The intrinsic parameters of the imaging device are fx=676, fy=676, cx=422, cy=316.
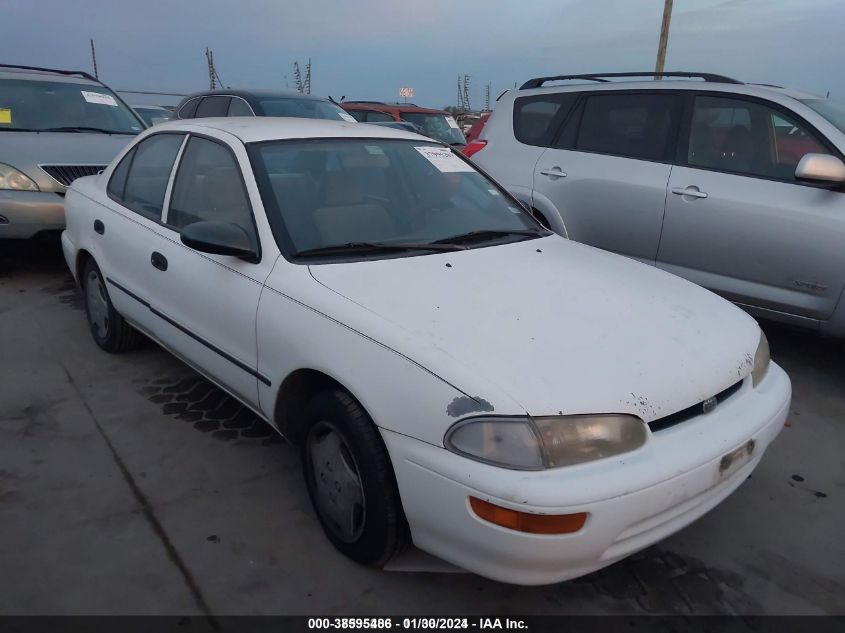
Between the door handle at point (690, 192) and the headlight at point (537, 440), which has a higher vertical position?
the door handle at point (690, 192)

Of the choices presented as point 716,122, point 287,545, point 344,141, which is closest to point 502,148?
point 716,122

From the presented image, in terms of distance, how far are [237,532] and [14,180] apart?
4.43 m

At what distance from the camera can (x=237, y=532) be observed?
261 centimetres

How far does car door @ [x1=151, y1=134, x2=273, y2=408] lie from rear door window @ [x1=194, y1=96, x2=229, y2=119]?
16.5 feet

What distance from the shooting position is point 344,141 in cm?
327

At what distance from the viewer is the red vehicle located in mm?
12328

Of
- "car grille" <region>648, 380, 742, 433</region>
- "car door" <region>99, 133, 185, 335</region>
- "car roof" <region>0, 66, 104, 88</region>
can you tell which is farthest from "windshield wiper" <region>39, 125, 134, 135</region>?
"car grille" <region>648, 380, 742, 433</region>

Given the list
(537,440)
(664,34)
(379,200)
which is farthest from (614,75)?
(664,34)

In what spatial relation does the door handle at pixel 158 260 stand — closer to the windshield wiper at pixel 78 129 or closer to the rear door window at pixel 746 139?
the rear door window at pixel 746 139

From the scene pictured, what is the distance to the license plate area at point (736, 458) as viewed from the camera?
2150 mm

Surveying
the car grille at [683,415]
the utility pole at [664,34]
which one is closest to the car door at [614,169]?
the car grille at [683,415]

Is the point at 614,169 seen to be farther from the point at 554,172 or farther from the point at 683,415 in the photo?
the point at 683,415

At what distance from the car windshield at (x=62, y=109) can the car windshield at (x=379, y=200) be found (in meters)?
4.41

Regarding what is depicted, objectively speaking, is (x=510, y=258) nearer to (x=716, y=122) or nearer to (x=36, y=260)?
(x=716, y=122)
